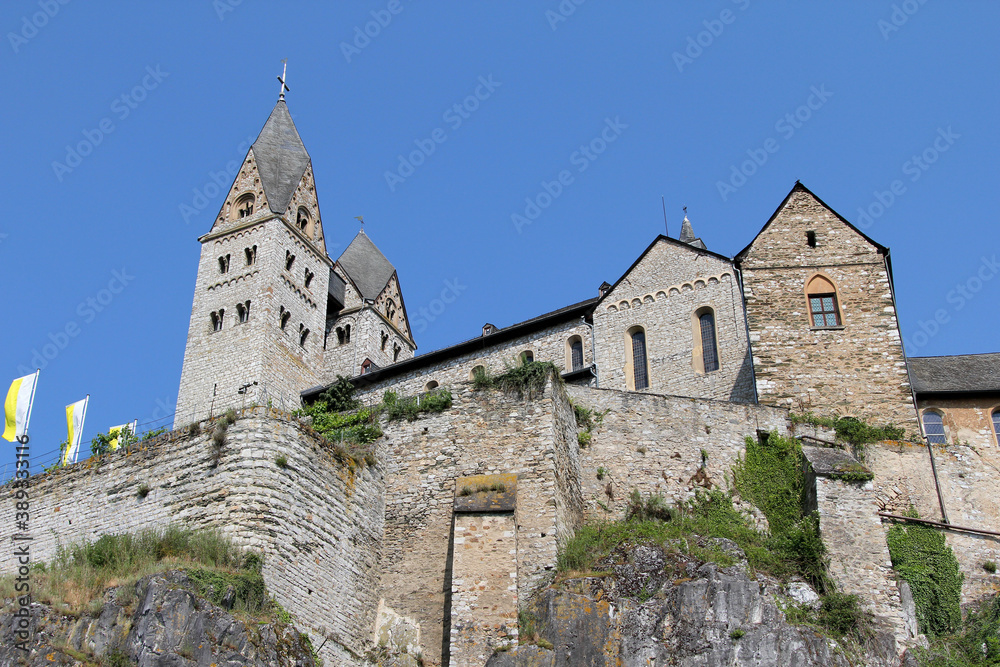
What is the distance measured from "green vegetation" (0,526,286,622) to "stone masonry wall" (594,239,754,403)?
17.7 meters

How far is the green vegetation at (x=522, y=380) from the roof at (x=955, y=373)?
1190 centimetres

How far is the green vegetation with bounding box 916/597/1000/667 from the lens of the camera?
22.8 metres

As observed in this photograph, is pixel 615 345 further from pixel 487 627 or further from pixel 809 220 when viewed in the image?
pixel 487 627

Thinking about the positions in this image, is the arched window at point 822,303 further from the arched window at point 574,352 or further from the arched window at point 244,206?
the arched window at point 244,206

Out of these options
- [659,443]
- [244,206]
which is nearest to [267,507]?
[659,443]

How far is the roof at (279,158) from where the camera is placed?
5981cm

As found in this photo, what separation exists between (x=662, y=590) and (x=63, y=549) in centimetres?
1374

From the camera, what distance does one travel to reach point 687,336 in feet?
121

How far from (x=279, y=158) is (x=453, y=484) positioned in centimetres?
4112

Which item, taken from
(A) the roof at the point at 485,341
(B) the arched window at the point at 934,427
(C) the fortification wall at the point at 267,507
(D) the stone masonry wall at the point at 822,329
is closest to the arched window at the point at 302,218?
(A) the roof at the point at 485,341

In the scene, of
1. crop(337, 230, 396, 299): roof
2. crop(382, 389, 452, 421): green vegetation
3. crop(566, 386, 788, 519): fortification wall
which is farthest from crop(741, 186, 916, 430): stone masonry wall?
crop(337, 230, 396, 299): roof

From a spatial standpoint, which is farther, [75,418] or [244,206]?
[244,206]

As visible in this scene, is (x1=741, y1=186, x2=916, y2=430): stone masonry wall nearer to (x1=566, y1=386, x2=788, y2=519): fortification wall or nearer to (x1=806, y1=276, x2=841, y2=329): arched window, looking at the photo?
(x1=806, y1=276, x2=841, y2=329): arched window

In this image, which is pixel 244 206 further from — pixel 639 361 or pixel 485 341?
pixel 639 361
